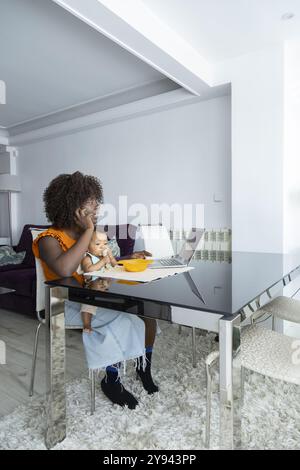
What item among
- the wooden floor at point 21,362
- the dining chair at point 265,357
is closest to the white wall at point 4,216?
the wooden floor at point 21,362

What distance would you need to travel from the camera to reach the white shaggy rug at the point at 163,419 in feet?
4.11

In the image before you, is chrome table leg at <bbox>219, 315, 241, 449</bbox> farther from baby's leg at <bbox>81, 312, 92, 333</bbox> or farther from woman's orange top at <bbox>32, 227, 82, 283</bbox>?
woman's orange top at <bbox>32, 227, 82, 283</bbox>

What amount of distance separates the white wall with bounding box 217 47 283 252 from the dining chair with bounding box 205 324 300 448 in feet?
4.25

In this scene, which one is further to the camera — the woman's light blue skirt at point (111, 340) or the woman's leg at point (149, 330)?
the woman's leg at point (149, 330)

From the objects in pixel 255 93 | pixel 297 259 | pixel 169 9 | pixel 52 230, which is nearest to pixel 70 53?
pixel 169 9

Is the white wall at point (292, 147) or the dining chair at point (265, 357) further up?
the white wall at point (292, 147)

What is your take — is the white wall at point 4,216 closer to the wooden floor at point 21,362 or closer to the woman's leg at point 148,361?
the wooden floor at point 21,362

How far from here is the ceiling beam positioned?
5.56 ft

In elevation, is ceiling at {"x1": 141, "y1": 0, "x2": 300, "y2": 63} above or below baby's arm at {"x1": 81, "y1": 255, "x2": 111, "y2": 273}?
above

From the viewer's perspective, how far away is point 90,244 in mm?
1512

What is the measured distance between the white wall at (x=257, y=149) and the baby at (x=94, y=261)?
4.65ft

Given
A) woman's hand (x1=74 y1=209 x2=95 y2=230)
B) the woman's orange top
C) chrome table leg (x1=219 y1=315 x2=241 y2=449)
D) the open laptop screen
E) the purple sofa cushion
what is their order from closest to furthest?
1. chrome table leg (x1=219 y1=315 x2=241 y2=449)
2. the woman's orange top
3. woman's hand (x1=74 y1=209 x2=95 y2=230)
4. the open laptop screen
5. the purple sofa cushion

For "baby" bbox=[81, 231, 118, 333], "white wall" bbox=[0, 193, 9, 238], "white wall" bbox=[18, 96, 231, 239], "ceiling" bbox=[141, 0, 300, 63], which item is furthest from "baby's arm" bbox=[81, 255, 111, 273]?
"white wall" bbox=[0, 193, 9, 238]

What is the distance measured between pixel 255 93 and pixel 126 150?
1573 mm
